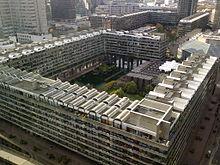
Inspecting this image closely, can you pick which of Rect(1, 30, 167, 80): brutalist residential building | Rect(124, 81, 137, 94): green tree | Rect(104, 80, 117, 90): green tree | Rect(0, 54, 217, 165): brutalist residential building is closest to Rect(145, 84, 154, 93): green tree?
Rect(124, 81, 137, 94): green tree

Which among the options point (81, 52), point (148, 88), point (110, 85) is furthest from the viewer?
point (81, 52)

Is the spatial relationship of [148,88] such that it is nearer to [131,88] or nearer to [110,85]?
[131,88]

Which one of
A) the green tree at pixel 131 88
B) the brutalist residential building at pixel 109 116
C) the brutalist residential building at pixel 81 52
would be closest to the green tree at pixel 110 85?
the green tree at pixel 131 88

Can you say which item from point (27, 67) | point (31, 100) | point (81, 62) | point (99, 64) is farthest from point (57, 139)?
point (99, 64)

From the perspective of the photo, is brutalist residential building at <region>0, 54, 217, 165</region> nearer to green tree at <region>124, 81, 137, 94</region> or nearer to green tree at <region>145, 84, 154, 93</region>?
green tree at <region>145, 84, 154, 93</region>

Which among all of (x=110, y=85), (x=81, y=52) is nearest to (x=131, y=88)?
(x=110, y=85)

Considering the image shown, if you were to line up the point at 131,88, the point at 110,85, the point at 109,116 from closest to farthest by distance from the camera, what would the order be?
the point at 109,116 < the point at 131,88 < the point at 110,85
